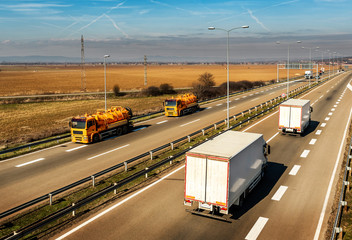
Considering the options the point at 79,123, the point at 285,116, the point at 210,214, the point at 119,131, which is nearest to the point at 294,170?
the point at 210,214

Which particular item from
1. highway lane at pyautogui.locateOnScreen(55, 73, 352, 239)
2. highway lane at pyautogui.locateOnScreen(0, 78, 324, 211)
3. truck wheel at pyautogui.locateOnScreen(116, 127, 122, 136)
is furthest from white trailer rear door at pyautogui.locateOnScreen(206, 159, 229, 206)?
truck wheel at pyautogui.locateOnScreen(116, 127, 122, 136)

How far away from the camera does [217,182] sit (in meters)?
12.3

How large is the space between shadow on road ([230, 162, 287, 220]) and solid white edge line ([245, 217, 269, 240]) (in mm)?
906

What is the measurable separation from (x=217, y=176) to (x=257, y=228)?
264 centimetres

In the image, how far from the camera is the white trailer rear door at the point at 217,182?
12.1 m

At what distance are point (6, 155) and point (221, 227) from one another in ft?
63.0

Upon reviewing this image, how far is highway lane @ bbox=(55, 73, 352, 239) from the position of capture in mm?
11828

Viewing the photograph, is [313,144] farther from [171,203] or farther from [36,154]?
[36,154]

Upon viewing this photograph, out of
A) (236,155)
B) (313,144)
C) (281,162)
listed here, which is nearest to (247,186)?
(236,155)

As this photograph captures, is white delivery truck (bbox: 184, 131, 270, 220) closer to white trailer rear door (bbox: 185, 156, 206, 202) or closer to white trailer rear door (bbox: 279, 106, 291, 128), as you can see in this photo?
white trailer rear door (bbox: 185, 156, 206, 202)

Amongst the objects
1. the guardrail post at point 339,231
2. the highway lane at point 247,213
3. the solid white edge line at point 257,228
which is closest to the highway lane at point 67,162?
the highway lane at point 247,213

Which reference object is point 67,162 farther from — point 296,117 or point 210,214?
point 296,117

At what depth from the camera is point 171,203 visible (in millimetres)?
14539

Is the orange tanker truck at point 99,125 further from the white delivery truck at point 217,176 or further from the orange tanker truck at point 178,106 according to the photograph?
the white delivery truck at point 217,176
